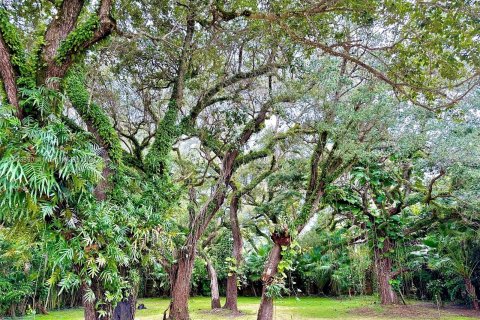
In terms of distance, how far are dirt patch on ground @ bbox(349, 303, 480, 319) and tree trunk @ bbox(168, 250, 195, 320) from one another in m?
3.65

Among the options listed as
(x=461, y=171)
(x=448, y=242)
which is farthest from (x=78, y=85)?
(x=448, y=242)

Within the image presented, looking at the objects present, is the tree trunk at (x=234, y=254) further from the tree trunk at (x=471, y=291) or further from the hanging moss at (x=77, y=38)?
the hanging moss at (x=77, y=38)

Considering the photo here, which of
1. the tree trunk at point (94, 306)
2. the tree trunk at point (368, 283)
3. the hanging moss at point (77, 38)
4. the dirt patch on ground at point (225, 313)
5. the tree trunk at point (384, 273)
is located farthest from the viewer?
the tree trunk at point (368, 283)

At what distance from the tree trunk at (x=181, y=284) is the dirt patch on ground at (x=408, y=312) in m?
3.65

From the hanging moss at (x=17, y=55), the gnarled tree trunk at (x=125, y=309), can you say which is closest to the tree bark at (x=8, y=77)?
the hanging moss at (x=17, y=55)

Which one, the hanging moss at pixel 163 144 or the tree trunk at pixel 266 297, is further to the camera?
the tree trunk at pixel 266 297

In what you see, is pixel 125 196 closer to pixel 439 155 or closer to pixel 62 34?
pixel 62 34

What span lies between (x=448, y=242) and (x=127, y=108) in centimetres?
789

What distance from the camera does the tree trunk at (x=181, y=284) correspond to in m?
6.42

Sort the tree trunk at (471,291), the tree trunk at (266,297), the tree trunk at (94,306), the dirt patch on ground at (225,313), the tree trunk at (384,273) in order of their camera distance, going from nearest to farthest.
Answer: the tree trunk at (94,306) → the tree trunk at (266,297) → the tree trunk at (471,291) → the dirt patch on ground at (225,313) → the tree trunk at (384,273)

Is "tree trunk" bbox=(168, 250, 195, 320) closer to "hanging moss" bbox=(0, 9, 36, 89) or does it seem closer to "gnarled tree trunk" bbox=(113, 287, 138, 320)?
"gnarled tree trunk" bbox=(113, 287, 138, 320)

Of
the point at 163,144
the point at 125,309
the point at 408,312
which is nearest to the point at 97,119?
the point at 163,144

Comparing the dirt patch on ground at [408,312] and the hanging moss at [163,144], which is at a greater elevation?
the hanging moss at [163,144]

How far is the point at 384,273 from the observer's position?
8117mm
